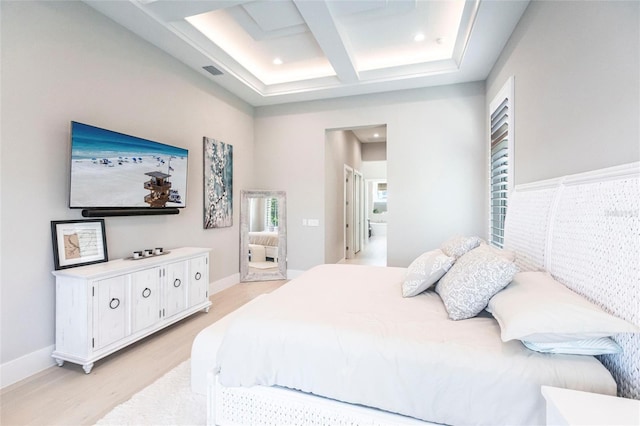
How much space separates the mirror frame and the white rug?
2.78 metres

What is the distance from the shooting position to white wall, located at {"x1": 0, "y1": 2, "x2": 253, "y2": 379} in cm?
213

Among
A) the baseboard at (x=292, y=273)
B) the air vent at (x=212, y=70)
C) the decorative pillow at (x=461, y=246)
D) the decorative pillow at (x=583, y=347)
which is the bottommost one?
the baseboard at (x=292, y=273)

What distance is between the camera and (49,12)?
2.34m

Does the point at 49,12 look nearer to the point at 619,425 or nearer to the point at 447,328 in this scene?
the point at 447,328

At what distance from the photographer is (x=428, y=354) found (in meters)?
1.25

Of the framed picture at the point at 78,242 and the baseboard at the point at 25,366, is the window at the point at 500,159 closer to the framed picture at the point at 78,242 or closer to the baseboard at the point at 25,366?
the framed picture at the point at 78,242

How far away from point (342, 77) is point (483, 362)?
152 inches

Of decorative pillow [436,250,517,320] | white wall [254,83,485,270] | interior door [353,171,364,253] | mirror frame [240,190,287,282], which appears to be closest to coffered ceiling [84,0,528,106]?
white wall [254,83,485,270]

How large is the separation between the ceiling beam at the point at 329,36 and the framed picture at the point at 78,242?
2747mm

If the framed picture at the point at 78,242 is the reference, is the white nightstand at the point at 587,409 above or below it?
below

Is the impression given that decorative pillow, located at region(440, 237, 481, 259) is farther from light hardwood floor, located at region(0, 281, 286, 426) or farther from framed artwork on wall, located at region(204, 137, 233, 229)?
framed artwork on wall, located at region(204, 137, 233, 229)

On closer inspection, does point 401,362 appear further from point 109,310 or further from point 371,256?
point 371,256

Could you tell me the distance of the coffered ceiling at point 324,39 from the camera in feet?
8.95

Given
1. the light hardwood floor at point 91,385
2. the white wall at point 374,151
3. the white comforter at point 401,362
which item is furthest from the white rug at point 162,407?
the white wall at point 374,151
